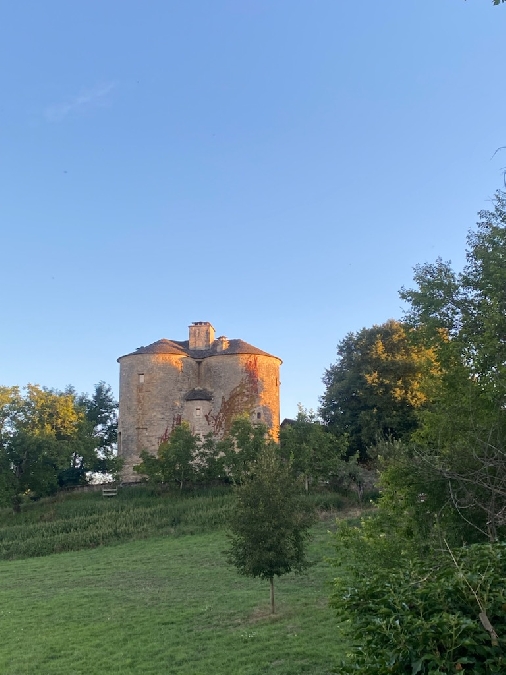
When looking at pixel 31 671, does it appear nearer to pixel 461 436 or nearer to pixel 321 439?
pixel 461 436

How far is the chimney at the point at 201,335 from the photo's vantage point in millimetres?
53219

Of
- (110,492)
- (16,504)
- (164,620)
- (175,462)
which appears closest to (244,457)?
(175,462)

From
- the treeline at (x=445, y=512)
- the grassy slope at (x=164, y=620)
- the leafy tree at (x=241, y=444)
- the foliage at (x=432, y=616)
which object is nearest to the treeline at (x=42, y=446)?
the leafy tree at (x=241, y=444)

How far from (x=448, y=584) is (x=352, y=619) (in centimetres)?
80

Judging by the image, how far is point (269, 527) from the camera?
1841 cm

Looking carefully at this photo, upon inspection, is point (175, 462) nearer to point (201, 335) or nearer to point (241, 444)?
point (241, 444)

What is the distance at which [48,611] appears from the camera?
19.5 metres

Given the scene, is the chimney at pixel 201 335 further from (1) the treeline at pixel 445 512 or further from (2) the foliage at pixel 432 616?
(2) the foliage at pixel 432 616

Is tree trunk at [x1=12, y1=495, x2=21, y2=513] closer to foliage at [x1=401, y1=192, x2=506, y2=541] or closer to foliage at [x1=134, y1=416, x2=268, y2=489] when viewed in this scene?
foliage at [x1=134, y1=416, x2=268, y2=489]

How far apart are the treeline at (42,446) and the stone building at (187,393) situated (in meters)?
3.39

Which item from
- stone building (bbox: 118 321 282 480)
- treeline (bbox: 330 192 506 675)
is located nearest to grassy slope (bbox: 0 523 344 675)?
treeline (bbox: 330 192 506 675)

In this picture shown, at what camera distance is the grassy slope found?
526 inches

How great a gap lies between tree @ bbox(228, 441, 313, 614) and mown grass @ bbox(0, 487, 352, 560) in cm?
1466

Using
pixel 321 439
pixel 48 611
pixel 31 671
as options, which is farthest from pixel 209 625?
pixel 321 439
